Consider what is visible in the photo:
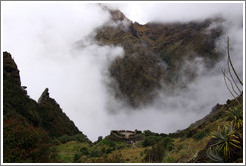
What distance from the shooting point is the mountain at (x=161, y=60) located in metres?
109

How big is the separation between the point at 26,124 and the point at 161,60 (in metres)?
104

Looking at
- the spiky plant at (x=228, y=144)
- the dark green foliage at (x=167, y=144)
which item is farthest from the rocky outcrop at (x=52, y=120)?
the spiky plant at (x=228, y=144)

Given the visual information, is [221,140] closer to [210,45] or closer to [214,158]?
[214,158]

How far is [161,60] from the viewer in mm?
113500

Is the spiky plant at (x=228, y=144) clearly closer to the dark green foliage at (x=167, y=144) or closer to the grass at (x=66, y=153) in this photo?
the dark green foliage at (x=167, y=144)

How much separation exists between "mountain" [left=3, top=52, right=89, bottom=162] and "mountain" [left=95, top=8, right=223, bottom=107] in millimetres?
81827

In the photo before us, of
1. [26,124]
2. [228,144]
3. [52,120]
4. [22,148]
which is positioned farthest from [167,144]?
[52,120]

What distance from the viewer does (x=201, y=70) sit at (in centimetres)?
11019

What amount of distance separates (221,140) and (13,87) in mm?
20848

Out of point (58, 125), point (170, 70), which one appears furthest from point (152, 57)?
point (58, 125)

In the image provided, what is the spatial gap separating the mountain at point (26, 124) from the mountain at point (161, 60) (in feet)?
268

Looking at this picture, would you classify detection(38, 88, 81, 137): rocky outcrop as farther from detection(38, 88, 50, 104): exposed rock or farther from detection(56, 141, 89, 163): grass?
detection(56, 141, 89, 163): grass

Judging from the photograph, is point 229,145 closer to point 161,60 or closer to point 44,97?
point 44,97

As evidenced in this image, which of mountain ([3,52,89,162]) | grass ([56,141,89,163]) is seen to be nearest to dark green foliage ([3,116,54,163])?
mountain ([3,52,89,162])
